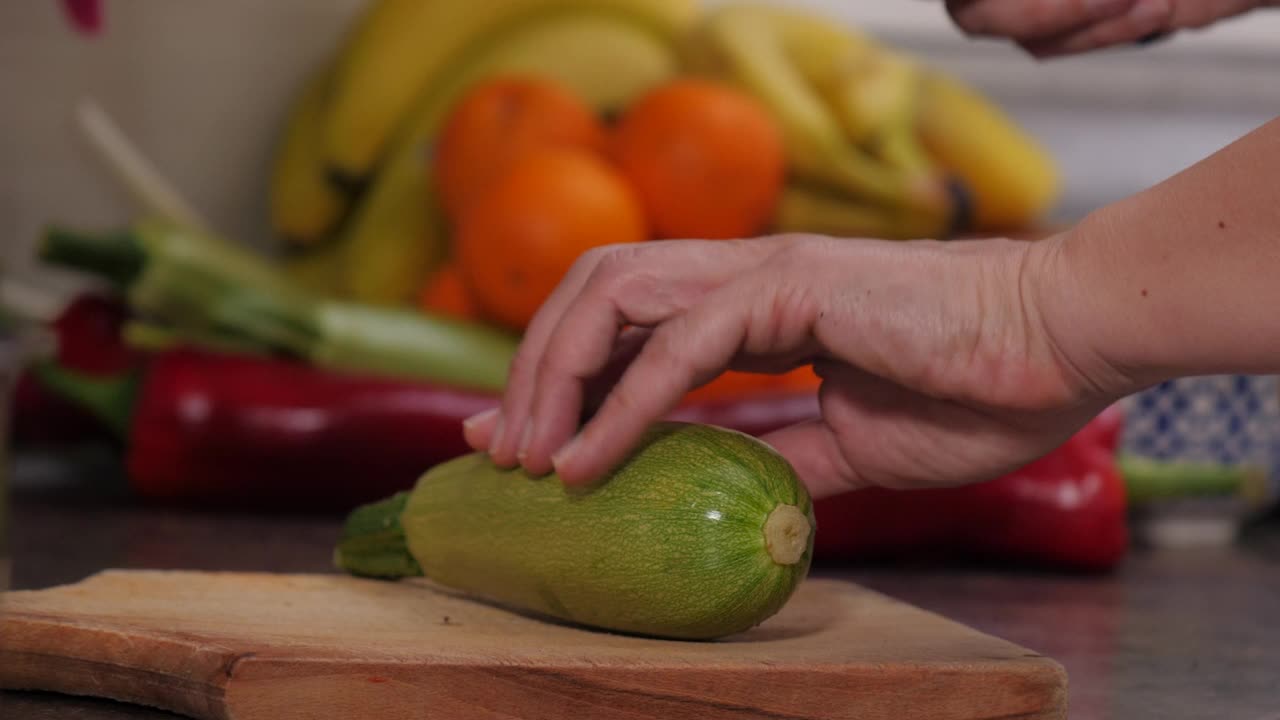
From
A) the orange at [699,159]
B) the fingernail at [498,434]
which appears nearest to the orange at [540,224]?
the orange at [699,159]

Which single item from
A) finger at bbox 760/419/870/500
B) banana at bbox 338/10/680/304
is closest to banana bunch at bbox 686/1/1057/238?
banana at bbox 338/10/680/304

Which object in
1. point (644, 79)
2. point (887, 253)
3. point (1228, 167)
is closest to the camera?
point (1228, 167)

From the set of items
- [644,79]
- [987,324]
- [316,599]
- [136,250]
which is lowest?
[316,599]

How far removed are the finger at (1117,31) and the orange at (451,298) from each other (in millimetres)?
845

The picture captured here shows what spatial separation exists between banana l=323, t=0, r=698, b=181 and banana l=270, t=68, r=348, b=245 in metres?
0.05

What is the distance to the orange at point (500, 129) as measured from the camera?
178cm

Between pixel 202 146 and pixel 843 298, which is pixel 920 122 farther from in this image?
pixel 843 298

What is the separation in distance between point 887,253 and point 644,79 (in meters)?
1.35

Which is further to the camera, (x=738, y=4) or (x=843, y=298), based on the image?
(x=738, y=4)

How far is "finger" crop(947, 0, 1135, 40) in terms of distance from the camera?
114 centimetres

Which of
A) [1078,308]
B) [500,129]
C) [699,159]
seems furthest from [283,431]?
[1078,308]

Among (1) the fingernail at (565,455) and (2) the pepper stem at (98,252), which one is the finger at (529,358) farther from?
(2) the pepper stem at (98,252)

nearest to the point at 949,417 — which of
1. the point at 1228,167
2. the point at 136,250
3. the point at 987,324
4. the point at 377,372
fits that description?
the point at 987,324

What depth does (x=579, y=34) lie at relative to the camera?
6.91 feet
